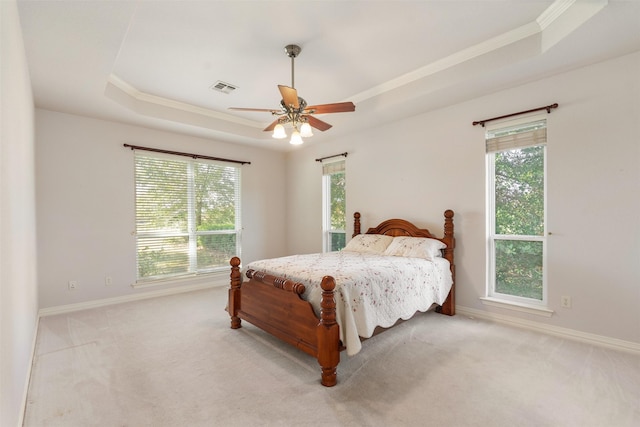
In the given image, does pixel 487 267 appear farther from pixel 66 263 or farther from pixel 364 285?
pixel 66 263

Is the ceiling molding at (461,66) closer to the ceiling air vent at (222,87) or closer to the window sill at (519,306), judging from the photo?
the ceiling air vent at (222,87)

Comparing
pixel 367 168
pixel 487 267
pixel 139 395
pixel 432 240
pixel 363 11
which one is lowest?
pixel 139 395

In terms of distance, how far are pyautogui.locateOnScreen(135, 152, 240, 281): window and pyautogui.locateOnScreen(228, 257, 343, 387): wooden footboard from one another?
80.1 inches

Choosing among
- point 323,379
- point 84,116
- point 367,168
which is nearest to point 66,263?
point 84,116

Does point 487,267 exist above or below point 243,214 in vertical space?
below

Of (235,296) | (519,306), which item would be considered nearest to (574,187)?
(519,306)

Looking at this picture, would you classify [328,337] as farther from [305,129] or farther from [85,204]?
[85,204]

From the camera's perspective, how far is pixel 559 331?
9.57ft

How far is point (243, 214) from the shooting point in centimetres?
555

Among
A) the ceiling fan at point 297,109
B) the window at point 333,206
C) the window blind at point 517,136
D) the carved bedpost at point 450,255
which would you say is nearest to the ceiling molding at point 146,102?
the window at point 333,206

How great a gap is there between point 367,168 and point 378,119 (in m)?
0.78

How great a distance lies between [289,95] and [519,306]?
3.21 m

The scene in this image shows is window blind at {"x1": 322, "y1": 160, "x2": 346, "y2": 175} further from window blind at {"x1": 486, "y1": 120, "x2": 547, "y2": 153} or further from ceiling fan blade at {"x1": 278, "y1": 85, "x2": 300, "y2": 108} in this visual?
ceiling fan blade at {"x1": 278, "y1": 85, "x2": 300, "y2": 108}

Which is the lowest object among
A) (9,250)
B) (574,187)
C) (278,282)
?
(278,282)
